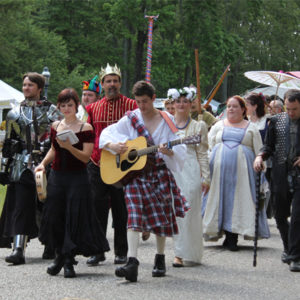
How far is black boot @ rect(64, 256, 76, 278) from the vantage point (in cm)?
667

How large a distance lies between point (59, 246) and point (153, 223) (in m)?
0.88

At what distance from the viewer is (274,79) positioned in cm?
1391

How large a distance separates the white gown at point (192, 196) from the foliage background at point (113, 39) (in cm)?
2869

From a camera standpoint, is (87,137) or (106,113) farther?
(106,113)

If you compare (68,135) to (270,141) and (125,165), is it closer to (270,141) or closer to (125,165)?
(125,165)

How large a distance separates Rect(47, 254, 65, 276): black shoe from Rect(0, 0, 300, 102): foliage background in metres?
29.9

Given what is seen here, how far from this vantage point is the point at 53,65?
38688mm

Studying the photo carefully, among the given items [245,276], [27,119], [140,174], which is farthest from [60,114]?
[245,276]

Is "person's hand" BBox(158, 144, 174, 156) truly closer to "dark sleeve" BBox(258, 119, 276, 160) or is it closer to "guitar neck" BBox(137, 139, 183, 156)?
"guitar neck" BBox(137, 139, 183, 156)

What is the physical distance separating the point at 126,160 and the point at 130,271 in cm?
101

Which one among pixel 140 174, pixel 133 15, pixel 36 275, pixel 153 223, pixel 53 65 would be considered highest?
pixel 133 15

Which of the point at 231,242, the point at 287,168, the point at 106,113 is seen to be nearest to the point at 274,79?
the point at 231,242

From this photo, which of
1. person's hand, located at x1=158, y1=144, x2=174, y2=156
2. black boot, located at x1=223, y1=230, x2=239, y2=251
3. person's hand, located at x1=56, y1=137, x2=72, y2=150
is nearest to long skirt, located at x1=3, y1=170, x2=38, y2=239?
person's hand, located at x1=56, y1=137, x2=72, y2=150

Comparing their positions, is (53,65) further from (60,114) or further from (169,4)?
(60,114)
